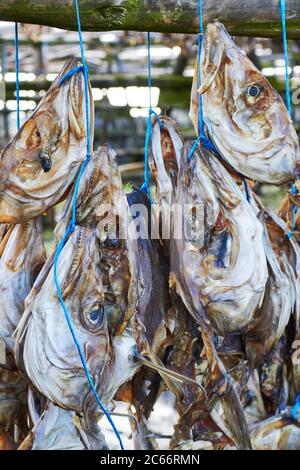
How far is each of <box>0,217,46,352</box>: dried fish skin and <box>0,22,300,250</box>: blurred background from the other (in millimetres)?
2396

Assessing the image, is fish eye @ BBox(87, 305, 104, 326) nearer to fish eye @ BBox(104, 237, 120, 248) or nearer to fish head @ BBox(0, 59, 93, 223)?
fish eye @ BBox(104, 237, 120, 248)

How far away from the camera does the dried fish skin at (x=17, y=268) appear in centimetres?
231

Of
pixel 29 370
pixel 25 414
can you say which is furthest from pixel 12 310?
pixel 25 414

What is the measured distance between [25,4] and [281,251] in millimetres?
955

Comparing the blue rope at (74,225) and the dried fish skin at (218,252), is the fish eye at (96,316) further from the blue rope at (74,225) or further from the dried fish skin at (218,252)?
the dried fish skin at (218,252)

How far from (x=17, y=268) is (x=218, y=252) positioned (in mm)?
511

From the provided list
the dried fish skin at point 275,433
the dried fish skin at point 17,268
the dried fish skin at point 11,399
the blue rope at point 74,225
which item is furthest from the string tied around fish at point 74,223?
the dried fish skin at point 275,433

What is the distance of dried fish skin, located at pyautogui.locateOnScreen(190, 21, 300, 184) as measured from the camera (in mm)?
2234

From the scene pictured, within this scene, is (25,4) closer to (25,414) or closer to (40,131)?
(40,131)

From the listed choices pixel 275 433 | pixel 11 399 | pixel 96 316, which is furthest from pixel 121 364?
pixel 275 433

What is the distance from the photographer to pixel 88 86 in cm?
222

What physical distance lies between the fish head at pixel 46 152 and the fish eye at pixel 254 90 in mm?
406

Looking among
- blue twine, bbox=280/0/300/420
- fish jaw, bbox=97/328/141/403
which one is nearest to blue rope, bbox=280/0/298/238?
blue twine, bbox=280/0/300/420

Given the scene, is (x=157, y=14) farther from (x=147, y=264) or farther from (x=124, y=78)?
(x=124, y=78)
